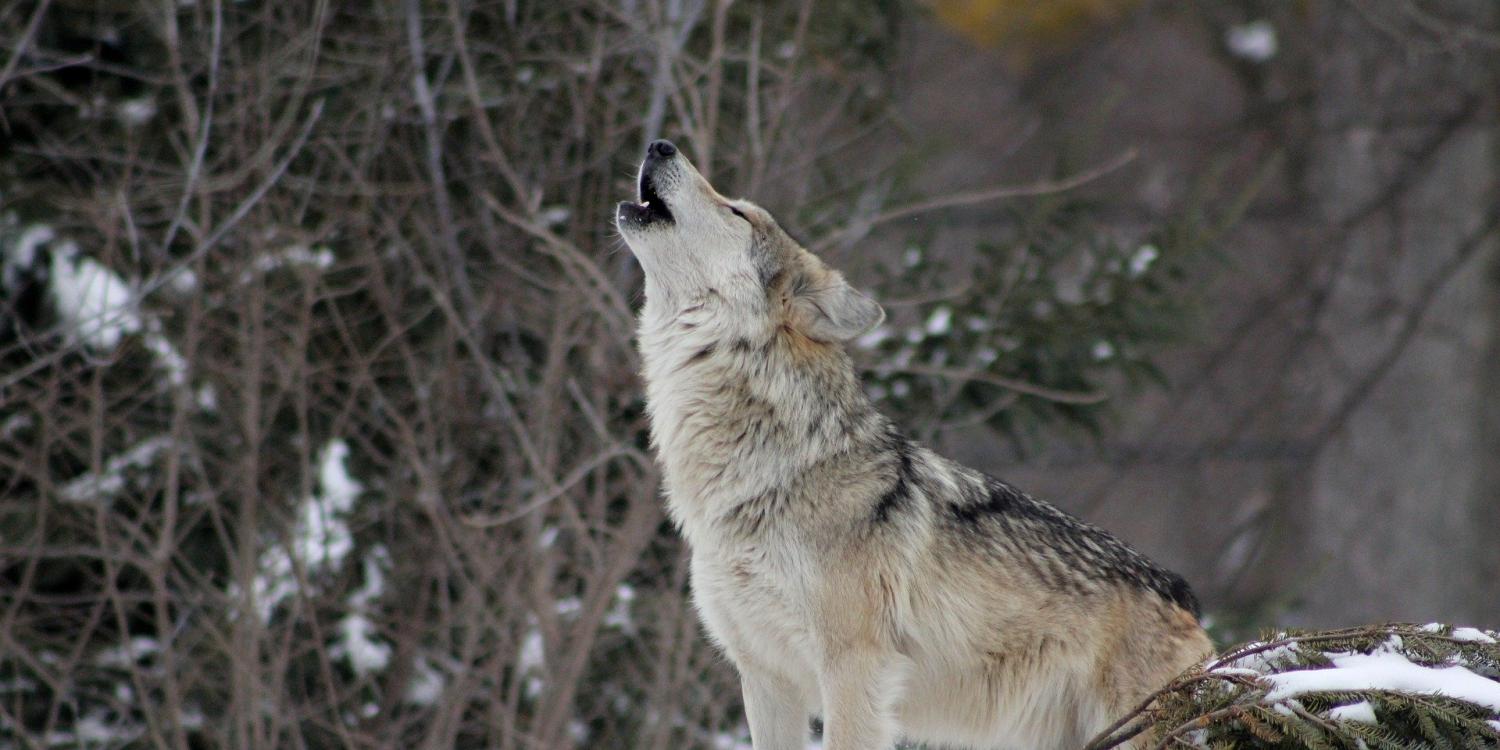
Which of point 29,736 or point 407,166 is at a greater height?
point 407,166

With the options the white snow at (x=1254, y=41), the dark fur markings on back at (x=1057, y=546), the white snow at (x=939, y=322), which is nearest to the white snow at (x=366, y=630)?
the white snow at (x=939, y=322)

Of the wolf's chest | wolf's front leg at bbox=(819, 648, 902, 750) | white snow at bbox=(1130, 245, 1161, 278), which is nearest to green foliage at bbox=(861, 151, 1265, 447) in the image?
white snow at bbox=(1130, 245, 1161, 278)

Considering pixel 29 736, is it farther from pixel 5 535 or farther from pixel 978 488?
pixel 978 488

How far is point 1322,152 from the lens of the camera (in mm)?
15109

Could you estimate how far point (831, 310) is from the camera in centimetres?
454

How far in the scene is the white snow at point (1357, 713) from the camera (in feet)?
10.1

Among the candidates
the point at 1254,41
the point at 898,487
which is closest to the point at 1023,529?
the point at 898,487

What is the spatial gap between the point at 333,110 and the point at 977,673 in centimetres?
528

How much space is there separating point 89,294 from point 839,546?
492cm

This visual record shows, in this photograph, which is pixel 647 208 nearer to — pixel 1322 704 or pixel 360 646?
pixel 1322 704

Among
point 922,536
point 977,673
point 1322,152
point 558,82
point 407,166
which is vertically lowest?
point 977,673

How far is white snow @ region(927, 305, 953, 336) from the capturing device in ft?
28.3

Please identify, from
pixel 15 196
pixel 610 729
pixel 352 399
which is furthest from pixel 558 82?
pixel 610 729

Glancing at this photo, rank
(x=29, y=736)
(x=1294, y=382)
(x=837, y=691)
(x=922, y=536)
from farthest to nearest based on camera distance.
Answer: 1. (x=1294, y=382)
2. (x=29, y=736)
3. (x=922, y=536)
4. (x=837, y=691)
